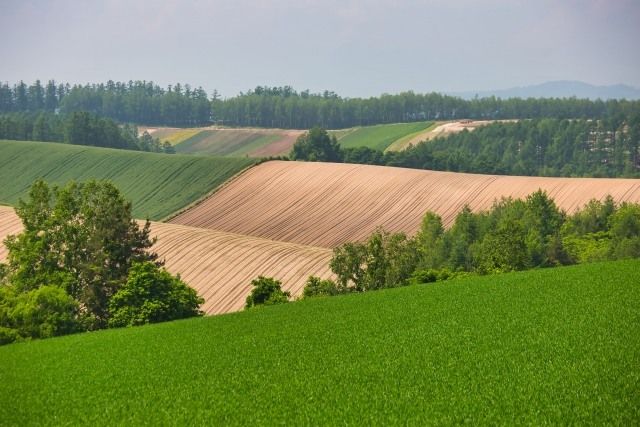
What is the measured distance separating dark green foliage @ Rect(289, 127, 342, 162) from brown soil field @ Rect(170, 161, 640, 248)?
33154mm

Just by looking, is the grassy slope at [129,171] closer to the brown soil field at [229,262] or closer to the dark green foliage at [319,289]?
the brown soil field at [229,262]

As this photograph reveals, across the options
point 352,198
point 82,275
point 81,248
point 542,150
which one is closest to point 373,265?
point 82,275

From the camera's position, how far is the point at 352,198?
108938 millimetres

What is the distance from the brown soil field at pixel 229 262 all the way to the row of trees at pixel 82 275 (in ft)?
22.0

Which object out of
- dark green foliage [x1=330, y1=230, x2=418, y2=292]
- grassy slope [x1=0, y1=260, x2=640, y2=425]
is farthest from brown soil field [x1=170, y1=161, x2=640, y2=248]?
grassy slope [x1=0, y1=260, x2=640, y2=425]

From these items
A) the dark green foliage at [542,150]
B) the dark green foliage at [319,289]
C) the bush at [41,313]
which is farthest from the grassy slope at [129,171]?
the bush at [41,313]

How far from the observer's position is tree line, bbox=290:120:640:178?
157m

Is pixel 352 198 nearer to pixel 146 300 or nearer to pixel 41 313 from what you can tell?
pixel 146 300

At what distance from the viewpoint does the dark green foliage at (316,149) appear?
514 feet

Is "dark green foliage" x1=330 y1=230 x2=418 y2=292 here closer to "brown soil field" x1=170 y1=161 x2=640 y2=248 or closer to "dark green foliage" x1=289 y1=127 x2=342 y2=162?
"brown soil field" x1=170 y1=161 x2=640 y2=248

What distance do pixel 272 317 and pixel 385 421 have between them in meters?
20.8

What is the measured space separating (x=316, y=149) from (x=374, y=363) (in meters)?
126

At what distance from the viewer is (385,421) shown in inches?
1024

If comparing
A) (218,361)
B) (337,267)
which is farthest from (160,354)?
(337,267)
